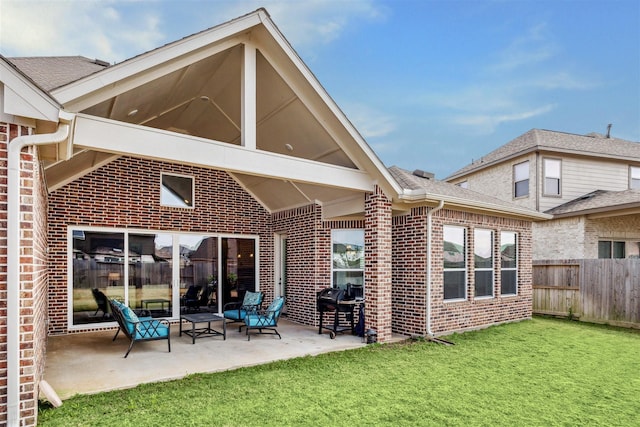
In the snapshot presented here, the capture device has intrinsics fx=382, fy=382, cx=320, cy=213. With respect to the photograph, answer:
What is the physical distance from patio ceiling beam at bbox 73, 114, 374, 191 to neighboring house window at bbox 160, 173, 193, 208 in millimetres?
4542

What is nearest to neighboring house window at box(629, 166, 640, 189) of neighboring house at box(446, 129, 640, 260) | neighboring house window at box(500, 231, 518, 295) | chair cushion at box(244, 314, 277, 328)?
neighboring house at box(446, 129, 640, 260)

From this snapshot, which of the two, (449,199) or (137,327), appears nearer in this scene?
(137,327)

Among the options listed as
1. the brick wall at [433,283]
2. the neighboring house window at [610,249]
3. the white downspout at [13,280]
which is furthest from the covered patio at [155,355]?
the neighboring house window at [610,249]

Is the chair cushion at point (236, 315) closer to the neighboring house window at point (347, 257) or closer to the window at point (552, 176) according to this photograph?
the neighboring house window at point (347, 257)

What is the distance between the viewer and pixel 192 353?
6.43m

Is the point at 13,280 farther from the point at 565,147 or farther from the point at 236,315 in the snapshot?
the point at 565,147

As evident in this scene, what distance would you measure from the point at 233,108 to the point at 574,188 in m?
12.9

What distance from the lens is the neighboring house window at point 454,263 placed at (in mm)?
8273

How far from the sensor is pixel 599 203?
12.1 metres

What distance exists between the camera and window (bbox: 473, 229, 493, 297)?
29.0 feet

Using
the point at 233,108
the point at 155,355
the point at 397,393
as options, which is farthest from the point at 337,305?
the point at 233,108

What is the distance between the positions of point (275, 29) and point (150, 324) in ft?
16.9

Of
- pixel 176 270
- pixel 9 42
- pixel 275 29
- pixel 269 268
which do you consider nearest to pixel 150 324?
pixel 176 270

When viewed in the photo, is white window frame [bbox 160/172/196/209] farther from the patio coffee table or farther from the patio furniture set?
the patio coffee table
